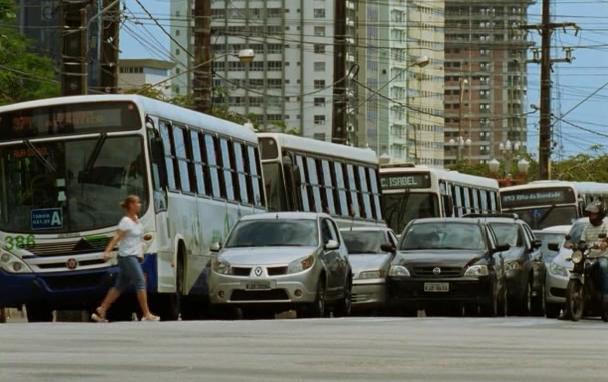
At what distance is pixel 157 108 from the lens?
30.4m

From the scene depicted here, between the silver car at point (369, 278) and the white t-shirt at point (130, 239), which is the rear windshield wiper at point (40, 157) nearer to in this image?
the white t-shirt at point (130, 239)

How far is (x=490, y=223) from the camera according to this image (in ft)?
119

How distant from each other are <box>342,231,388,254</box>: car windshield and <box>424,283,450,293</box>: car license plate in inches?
165

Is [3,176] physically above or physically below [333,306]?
above

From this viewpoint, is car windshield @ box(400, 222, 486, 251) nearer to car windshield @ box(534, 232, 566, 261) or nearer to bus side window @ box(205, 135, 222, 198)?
bus side window @ box(205, 135, 222, 198)

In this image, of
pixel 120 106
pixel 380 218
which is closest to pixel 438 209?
pixel 380 218

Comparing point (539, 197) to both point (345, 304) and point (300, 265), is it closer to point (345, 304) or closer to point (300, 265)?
point (345, 304)

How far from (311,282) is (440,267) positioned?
8.51 feet

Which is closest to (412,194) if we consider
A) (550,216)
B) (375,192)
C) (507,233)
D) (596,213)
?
(375,192)

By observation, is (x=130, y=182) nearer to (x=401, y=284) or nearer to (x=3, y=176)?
(x=3, y=176)

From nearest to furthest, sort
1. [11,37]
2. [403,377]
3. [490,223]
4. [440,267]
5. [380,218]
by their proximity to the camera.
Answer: [403,377], [440,267], [490,223], [380,218], [11,37]

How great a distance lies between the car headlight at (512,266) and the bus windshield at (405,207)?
13.6m

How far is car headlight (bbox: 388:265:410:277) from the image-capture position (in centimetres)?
3178

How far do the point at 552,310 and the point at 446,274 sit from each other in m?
1.97
